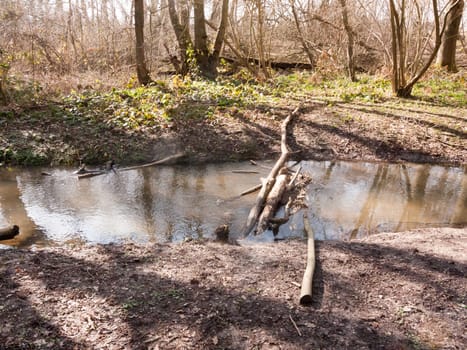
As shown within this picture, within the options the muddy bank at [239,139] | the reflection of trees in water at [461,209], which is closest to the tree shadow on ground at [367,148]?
the muddy bank at [239,139]

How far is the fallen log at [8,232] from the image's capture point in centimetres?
546

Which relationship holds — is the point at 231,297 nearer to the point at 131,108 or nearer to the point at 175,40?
the point at 131,108

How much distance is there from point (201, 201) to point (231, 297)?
3324 mm

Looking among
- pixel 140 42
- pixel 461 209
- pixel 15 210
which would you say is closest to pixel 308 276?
pixel 461 209

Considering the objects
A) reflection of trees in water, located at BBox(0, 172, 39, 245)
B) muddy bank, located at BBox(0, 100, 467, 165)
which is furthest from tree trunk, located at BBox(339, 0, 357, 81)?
reflection of trees in water, located at BBox(0, 172, 39, 245)

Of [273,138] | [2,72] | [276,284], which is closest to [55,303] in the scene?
[276,284]

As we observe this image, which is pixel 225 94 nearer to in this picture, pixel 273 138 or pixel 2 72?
pixel 273 138

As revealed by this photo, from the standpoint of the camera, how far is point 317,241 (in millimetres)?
5520

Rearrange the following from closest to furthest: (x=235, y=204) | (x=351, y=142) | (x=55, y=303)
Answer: (x=55, y=303)
(x=235, y=204)
(x=351, y=142)

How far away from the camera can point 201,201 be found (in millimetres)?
7195

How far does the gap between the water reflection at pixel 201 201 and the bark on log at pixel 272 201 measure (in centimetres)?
29

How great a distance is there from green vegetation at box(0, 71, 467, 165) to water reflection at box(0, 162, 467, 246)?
2.79 ft

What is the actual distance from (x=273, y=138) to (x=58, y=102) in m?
5.78

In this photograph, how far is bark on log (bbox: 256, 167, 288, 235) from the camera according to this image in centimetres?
615
